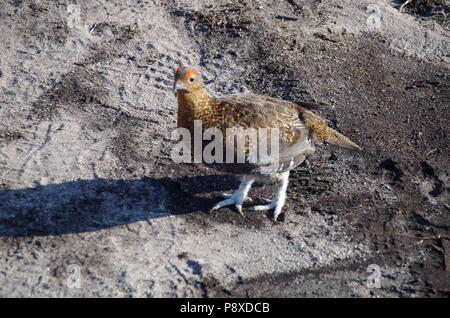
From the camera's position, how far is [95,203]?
19.3ft

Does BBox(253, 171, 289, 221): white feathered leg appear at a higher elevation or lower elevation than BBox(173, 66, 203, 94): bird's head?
lower

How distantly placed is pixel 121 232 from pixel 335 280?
2.41 m

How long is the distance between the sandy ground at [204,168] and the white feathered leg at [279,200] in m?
0.12

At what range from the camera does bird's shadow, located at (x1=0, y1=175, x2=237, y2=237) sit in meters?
5.55

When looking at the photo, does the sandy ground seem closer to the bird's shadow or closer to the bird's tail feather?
the bird's shadow

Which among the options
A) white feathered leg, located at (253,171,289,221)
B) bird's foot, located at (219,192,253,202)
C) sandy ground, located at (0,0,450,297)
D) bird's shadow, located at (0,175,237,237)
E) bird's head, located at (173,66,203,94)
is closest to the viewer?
sandy ground, located at (0,0,450,297)

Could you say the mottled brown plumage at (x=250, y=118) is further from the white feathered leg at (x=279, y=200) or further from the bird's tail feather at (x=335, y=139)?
the bird's tail feather at (x=335, y=139)

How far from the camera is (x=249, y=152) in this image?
531cm

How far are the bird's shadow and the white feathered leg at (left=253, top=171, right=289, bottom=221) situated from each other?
0.62m

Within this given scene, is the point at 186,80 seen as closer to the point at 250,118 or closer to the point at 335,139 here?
the point at 250,118

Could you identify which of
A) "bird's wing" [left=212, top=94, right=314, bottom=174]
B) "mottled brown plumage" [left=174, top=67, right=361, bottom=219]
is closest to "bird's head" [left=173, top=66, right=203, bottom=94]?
"mottled brown plumage" [left=174, top=67, right=361, bottom=219]

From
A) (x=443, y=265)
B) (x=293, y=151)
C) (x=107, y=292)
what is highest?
(x=293, y=151)

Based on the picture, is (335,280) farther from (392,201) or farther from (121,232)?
(121,232)
